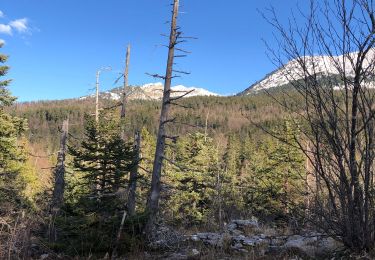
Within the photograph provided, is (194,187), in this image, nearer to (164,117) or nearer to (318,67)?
(164,117)

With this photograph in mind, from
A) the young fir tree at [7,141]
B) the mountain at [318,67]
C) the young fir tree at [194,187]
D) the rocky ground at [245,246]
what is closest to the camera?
the mountain at [318,67]

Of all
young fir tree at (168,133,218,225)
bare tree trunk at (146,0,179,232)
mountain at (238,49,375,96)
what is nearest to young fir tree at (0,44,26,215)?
bare tree trunk at (146,0,179,232)

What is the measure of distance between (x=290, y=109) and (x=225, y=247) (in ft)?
12.3

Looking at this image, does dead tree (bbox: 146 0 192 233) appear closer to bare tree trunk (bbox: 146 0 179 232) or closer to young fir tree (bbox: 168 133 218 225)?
bare tree trunk (bbox: 146 0 179 232)

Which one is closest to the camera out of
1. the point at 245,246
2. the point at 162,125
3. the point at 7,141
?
the point at 245,246

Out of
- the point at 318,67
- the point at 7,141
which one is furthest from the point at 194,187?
the point at 318,67

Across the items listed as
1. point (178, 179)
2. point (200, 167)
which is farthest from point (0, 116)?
point (200, 167)

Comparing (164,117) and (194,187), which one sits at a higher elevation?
(164,117)

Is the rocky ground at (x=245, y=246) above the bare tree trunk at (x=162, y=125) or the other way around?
the other way around

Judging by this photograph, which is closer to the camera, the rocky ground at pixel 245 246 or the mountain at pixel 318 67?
the mountain at pixel 318 67

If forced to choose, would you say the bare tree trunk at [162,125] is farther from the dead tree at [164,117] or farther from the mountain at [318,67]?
the mountain at [318,67]

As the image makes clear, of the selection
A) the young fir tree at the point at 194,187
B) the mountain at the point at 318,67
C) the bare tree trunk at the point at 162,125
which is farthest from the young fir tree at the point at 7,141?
the mountain at the point at 318,67

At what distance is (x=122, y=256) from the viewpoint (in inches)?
278

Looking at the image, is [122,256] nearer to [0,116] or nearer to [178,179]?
[0,116]
